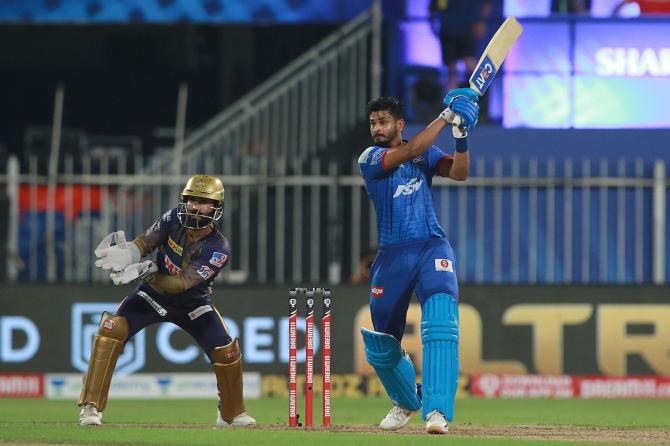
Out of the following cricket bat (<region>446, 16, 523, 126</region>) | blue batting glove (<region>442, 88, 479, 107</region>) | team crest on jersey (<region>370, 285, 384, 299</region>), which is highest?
cricket bat (<region>446, 16, 523, 126</region>)

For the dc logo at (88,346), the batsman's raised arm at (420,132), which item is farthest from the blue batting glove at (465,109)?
the dc logo at (88,346)

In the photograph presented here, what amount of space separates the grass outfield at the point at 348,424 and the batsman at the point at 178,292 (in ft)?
1.02

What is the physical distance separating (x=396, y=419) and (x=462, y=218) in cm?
618

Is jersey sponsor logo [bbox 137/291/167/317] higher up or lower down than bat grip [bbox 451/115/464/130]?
lower down

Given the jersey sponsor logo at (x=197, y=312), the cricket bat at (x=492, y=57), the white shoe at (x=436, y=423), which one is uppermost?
the cricket bat at (x=492, y=57)

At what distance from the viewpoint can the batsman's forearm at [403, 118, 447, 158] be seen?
32.4 ft

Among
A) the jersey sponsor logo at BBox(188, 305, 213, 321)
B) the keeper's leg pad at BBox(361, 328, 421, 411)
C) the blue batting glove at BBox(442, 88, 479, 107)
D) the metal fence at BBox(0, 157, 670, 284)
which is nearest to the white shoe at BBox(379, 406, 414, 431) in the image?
the keeper's leg pad at BBox(361, 328, 421, 411)

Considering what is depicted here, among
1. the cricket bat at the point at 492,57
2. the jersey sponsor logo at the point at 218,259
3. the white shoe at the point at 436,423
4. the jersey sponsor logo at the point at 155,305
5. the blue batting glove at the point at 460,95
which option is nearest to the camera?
the white shoe at the point at 436,423

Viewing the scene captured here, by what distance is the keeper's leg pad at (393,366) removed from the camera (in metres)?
10.3

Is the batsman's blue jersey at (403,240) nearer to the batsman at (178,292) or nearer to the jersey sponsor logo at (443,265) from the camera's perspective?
the jersey sponsor logo at (443,265)

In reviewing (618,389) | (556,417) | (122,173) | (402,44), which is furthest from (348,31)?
(556,417)

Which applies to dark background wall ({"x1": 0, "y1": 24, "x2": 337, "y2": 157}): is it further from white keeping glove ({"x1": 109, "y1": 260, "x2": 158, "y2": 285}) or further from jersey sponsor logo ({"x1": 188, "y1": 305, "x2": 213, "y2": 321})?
white keeping glove ({"x1": 109, "y1": 260, "x2": 158, "y2": 285})

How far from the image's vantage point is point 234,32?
2230 cm

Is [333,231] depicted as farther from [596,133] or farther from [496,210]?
[596,133]
